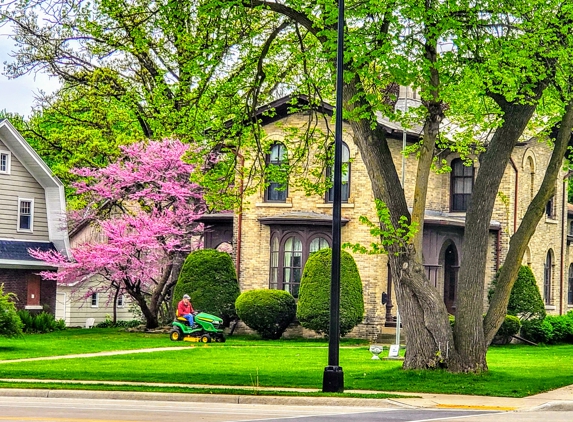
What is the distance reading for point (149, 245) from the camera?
44281 mm

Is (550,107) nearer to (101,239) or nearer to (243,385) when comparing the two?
(243,385)

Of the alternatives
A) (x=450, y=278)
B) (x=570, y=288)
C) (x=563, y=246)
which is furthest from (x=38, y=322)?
(x=570, y=288)

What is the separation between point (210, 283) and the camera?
4216cm

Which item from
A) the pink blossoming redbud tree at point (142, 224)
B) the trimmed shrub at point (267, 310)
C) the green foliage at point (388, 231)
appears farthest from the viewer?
the pink blossoming redbud tree at point (142, 224)

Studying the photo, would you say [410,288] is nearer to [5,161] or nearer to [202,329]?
[202,329]

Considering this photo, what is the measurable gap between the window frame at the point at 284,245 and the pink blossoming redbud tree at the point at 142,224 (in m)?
4.00

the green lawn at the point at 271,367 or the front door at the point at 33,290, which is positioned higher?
the front door at the point at 33,290

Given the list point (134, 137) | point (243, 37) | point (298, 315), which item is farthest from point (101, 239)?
point (243, 37)

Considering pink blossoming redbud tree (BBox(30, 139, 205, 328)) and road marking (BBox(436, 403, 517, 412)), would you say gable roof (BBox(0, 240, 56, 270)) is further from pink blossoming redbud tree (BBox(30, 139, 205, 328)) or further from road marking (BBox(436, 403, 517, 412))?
road marking (BBox(436, 403, 517, 412))

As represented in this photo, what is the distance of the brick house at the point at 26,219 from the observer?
47.0 meters

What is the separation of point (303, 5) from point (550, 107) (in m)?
6.41

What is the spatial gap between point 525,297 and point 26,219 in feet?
70.1

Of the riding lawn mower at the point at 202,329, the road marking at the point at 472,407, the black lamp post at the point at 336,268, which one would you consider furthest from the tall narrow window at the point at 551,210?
the road marking at the point at 472,407

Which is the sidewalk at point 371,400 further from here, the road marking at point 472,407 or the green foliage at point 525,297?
the green foliage at point 525,297
